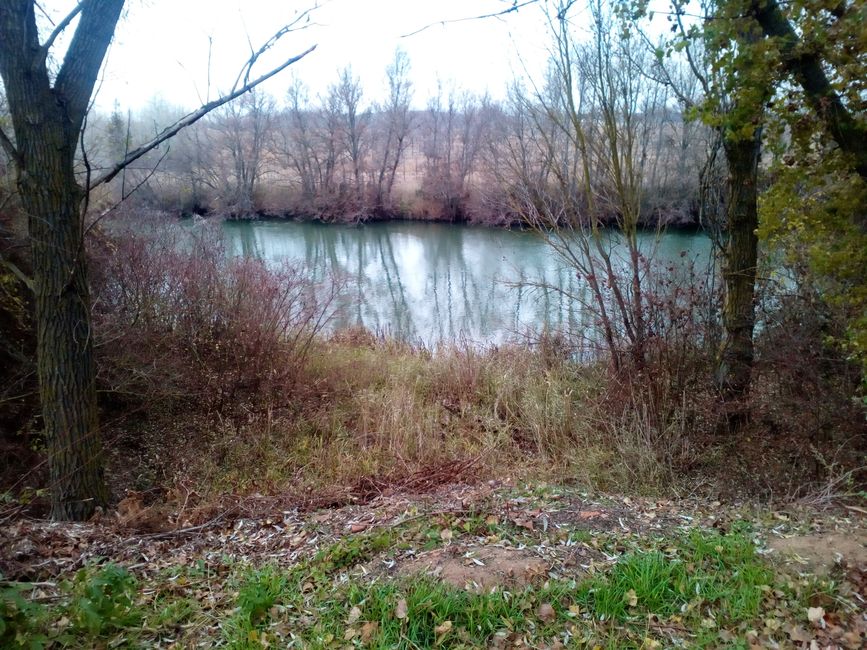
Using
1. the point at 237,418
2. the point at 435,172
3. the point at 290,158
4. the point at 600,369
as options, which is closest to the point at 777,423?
the point at 600,369

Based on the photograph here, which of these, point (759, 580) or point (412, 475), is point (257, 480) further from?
point (759, 580)

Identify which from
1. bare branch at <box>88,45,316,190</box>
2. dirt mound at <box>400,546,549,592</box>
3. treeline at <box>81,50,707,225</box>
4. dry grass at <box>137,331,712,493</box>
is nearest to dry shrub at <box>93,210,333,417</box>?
dry grass at <box>137,331,712,493</box>

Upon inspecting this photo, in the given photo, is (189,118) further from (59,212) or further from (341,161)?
(341,161)

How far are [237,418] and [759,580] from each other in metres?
6.46

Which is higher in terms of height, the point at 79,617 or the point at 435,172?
the point at 435,172

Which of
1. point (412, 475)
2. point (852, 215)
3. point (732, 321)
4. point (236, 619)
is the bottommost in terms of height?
point (412, 475)

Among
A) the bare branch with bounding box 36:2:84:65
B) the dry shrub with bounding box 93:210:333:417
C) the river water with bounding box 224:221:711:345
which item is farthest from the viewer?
the river water with bounding box 224:221:711:345

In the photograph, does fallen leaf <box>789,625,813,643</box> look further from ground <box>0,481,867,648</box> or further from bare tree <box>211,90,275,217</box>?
bare tree <box>211,90,275,217</box>

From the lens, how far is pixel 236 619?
2.71 metres

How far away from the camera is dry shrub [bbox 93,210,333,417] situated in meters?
7.46

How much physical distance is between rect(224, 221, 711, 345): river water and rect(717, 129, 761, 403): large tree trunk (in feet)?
2.21

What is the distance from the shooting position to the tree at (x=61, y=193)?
4020 mm

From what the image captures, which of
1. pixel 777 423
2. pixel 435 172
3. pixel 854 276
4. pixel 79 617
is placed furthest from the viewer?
pixel 435 172

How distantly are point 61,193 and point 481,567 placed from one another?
12.3 feet
